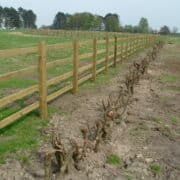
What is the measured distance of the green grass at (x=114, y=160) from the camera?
5.33m

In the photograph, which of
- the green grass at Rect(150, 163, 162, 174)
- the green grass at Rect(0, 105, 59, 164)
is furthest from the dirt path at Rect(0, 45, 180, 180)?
the green grass at Rect(0, 105, 59, 164)

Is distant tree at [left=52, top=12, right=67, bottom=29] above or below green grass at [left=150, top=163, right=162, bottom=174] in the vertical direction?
below

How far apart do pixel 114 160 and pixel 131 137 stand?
3.90 ft

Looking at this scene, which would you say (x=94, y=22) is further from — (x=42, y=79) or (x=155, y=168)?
(x=155, y=168)

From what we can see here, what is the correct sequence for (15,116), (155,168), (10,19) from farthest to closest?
(10,19) < (15,116) < (155,168)

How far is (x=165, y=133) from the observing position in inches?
270

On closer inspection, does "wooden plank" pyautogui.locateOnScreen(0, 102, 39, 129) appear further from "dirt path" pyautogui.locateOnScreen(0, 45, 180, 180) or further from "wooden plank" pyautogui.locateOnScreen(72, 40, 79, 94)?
"wooden plank" pyautogui.locateOnScreen(72, 40, 79, 94)

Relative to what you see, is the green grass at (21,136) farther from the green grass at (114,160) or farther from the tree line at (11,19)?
the tree line at (11,19)

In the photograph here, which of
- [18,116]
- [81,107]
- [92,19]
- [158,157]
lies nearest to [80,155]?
[158,157]

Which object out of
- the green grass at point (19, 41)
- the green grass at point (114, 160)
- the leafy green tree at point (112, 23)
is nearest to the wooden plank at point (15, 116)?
the green grass at point (114, 160)

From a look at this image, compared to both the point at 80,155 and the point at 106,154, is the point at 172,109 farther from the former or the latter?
the point at 80,155

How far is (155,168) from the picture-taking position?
5250 mm

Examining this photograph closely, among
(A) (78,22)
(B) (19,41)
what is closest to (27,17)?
(A) (78,22)

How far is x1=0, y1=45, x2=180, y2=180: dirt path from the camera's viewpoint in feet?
16.5
